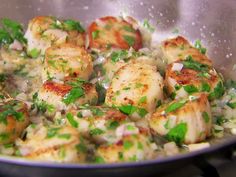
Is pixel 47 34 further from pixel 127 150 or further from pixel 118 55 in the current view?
pixel 127 150

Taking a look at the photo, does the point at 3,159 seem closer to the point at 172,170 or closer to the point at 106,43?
the point at 172,170

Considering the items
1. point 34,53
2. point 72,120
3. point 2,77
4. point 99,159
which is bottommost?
point 99,159

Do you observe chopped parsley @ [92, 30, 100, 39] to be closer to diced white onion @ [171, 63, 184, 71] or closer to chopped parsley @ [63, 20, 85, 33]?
chopped parsley @ [63, 20, 85, 33]

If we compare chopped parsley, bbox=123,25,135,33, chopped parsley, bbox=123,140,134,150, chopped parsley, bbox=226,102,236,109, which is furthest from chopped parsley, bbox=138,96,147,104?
chopped parsley, bbox=123,25,135,33

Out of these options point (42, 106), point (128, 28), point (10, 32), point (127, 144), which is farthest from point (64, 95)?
point (10, 32)

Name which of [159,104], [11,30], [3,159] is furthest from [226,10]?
[3,159]
